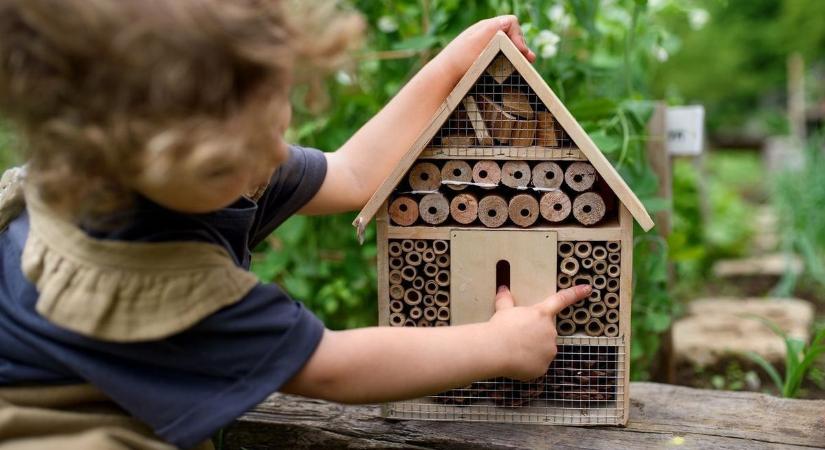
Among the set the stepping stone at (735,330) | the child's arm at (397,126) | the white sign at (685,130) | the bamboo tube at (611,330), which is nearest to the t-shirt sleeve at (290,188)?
→ the child's arm at (397,126)

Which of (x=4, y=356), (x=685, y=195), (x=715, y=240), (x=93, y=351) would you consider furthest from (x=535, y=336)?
(x=715, y=240)

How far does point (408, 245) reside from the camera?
132 centimetres

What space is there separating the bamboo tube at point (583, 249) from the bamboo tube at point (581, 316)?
0.09 m

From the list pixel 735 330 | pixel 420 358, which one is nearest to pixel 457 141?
pixel 420 358

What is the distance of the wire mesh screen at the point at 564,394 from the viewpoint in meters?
1.32

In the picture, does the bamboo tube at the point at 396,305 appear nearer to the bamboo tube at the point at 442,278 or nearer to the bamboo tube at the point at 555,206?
the bamboo tube at the point at 442,278

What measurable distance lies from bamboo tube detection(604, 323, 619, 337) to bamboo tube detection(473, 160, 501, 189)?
299mm

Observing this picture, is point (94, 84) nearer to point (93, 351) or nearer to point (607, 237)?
point (93, 351)

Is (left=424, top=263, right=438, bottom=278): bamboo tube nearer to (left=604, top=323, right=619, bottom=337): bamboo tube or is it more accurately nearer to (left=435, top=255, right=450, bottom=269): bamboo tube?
(left=435, top=255, right=450, bottom=269): bamboo tube

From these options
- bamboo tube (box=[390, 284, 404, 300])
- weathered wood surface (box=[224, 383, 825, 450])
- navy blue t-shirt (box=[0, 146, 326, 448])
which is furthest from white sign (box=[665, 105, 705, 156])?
navy blue t-shirt (box=[0, 146, 326, 448])

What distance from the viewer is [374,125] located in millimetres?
1422

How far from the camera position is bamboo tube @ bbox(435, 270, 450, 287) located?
1321 millimetres

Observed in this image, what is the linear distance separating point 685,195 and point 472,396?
1.67 m

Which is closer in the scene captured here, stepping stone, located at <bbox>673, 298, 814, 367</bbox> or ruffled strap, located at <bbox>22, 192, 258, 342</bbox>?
ruffled strap, located at <bbox>22, 192, 258, 342</bbox>
